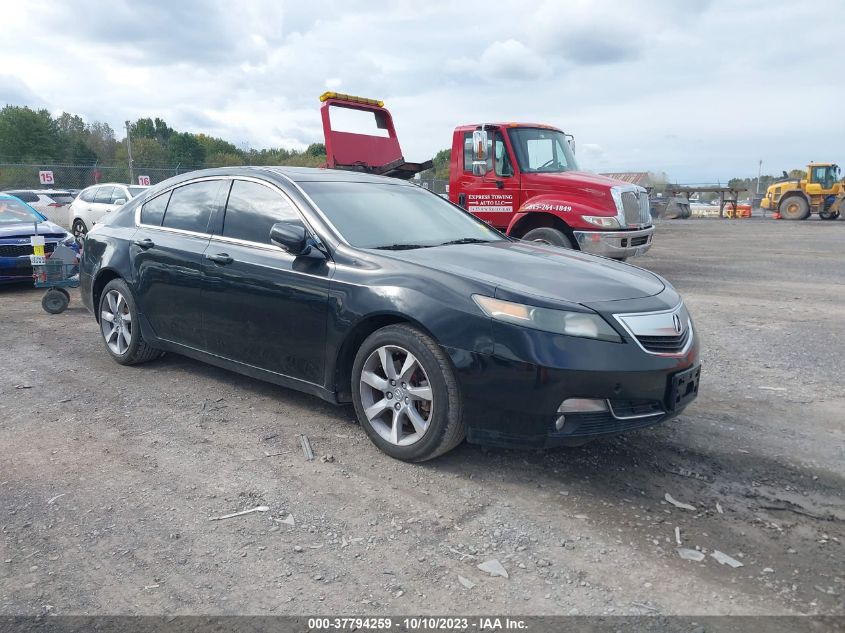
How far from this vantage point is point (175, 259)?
16.5ft

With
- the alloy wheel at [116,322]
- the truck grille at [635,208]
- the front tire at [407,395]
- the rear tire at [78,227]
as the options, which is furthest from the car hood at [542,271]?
the rear tire at [78,227]

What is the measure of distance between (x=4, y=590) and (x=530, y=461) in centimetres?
252

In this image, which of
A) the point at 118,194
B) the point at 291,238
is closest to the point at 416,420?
the point at 291,238

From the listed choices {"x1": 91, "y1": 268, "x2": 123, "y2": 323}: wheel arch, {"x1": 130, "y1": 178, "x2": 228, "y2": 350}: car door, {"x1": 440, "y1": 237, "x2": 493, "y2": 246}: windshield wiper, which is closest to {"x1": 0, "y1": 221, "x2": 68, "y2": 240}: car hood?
{"x1": 91, "y1": 268, "x2": 123, "y2": 323}: wheel arch

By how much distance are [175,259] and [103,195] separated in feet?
48.4

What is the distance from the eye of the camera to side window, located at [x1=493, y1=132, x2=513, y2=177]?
412 inches

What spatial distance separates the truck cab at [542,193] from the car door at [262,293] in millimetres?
6130

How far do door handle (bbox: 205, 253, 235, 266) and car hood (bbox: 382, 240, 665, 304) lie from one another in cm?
123

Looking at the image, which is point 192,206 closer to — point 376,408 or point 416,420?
point 376,408

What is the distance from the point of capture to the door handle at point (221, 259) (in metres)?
4.62

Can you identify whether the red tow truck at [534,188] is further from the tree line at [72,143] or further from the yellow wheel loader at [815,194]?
the tree line at [72,143]

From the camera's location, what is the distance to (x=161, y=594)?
264cm

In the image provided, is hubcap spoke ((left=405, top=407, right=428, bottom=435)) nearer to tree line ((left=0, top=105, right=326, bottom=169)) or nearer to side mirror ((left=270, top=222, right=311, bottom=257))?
side mirror ((left=270, top=222, right=311, bottom=257))

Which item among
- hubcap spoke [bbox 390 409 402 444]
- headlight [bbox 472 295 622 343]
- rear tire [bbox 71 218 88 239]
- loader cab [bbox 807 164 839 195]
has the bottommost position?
hubcap spoke [bbox 390 409 402 444]
